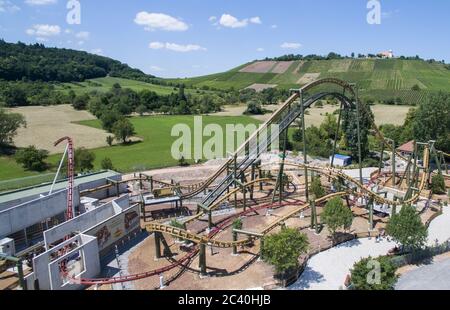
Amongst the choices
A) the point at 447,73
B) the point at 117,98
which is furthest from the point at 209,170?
the point at 447,73

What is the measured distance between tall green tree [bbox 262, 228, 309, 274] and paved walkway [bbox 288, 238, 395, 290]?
5.01 feet

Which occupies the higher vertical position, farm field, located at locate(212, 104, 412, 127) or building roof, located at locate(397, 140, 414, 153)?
farm field, located at locate(212, 104, 412, 127)

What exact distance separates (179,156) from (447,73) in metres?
156

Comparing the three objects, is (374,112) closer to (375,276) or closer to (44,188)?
(44,188)

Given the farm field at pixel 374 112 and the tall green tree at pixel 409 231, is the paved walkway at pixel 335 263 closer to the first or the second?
the tall green tree at pixel 409 231

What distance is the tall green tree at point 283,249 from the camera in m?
25.5

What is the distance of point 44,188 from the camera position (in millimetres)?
40375

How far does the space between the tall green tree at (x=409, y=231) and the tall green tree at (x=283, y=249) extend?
826 centimetres

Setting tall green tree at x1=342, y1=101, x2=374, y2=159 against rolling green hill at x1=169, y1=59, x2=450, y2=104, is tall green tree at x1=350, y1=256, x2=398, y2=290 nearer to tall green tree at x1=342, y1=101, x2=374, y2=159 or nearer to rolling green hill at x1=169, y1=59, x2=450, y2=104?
tall green tree at x1=342, y1=101, x2=374, y2=159

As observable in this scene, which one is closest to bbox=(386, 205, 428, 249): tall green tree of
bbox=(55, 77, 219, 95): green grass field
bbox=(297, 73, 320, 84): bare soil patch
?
bbox=(55, 77, 219, 95): green grass field

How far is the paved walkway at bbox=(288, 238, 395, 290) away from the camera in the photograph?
26.0 metres

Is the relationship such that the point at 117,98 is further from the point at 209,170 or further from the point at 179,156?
the point at 209,170

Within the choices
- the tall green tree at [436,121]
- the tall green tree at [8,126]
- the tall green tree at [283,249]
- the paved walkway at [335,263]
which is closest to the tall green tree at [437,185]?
the tall green tree at [436,121]

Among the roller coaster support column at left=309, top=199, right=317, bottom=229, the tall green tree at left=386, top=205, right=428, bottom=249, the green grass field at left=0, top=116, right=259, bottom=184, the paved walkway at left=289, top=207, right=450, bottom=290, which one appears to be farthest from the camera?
the green grass field at left=0, top=116, right=259, bottom=184
